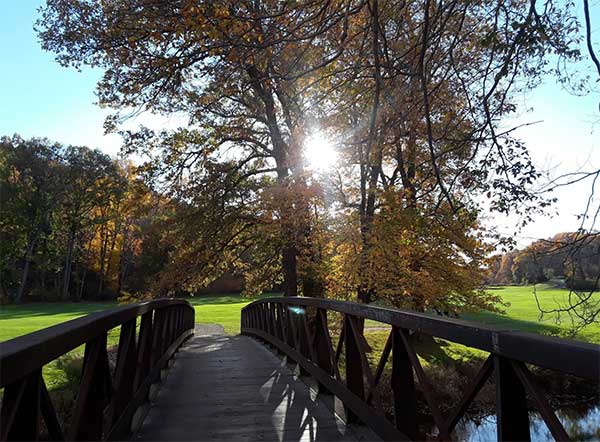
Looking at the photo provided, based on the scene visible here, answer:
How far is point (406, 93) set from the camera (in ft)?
21.2

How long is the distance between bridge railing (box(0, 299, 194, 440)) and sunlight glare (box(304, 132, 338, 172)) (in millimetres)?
6418

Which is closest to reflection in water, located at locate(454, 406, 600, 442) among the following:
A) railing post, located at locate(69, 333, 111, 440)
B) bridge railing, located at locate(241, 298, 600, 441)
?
bridge railing, located at locate(241, 298, 600, 441)

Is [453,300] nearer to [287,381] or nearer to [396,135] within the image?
[396,135]

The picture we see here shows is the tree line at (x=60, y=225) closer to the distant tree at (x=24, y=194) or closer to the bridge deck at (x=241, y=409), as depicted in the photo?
the distant tree at (x=24, y=194)

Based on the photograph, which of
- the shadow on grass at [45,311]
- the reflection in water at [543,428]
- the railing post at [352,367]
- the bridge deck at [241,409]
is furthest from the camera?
the shadow on grass at [45,311]

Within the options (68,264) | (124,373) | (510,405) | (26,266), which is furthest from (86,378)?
(26,266)

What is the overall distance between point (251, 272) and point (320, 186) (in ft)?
20.0

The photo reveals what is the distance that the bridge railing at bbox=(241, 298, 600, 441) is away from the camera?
1750mm

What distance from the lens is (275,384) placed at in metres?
5.71

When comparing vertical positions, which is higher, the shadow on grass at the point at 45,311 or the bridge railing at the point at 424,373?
the shadow on grass at the point at 45,311

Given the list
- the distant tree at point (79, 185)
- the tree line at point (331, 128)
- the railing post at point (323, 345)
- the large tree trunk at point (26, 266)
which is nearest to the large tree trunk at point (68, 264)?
the distant tree at point (79, 185)

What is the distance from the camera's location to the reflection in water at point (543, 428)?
9602 mm

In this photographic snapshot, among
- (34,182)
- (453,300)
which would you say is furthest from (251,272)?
(34,182)

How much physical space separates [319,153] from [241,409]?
24.9 feet
